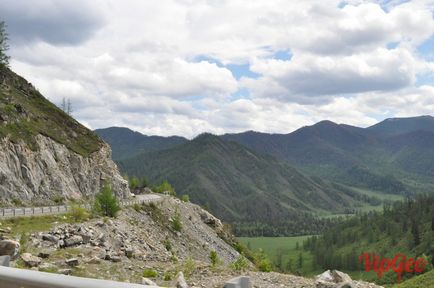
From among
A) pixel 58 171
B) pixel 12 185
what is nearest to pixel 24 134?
pixel 58 171

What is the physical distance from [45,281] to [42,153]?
75.4 metres

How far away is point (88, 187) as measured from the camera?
8594 cm

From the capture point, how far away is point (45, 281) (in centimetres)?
638

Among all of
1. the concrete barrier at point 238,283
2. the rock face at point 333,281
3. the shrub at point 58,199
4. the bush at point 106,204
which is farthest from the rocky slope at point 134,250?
the concrete barrier at point 238,283

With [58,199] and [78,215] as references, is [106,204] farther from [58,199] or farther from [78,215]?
[58,199]

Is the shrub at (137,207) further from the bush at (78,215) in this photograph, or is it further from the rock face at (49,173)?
the bush at (78,215)

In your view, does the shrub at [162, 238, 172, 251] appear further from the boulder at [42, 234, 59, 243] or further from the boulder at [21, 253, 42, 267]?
the boulder at [21, 253, 42, 267]

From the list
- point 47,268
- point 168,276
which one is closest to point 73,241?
point 47,268

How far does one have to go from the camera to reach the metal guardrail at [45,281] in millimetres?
5843

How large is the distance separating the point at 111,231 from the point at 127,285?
44388 millimetres

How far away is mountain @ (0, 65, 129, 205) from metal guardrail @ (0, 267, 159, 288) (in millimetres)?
59963

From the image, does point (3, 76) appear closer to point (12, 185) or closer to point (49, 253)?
point (12, 185)

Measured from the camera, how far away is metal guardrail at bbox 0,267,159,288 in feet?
19.2

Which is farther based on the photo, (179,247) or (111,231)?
(179,247)
